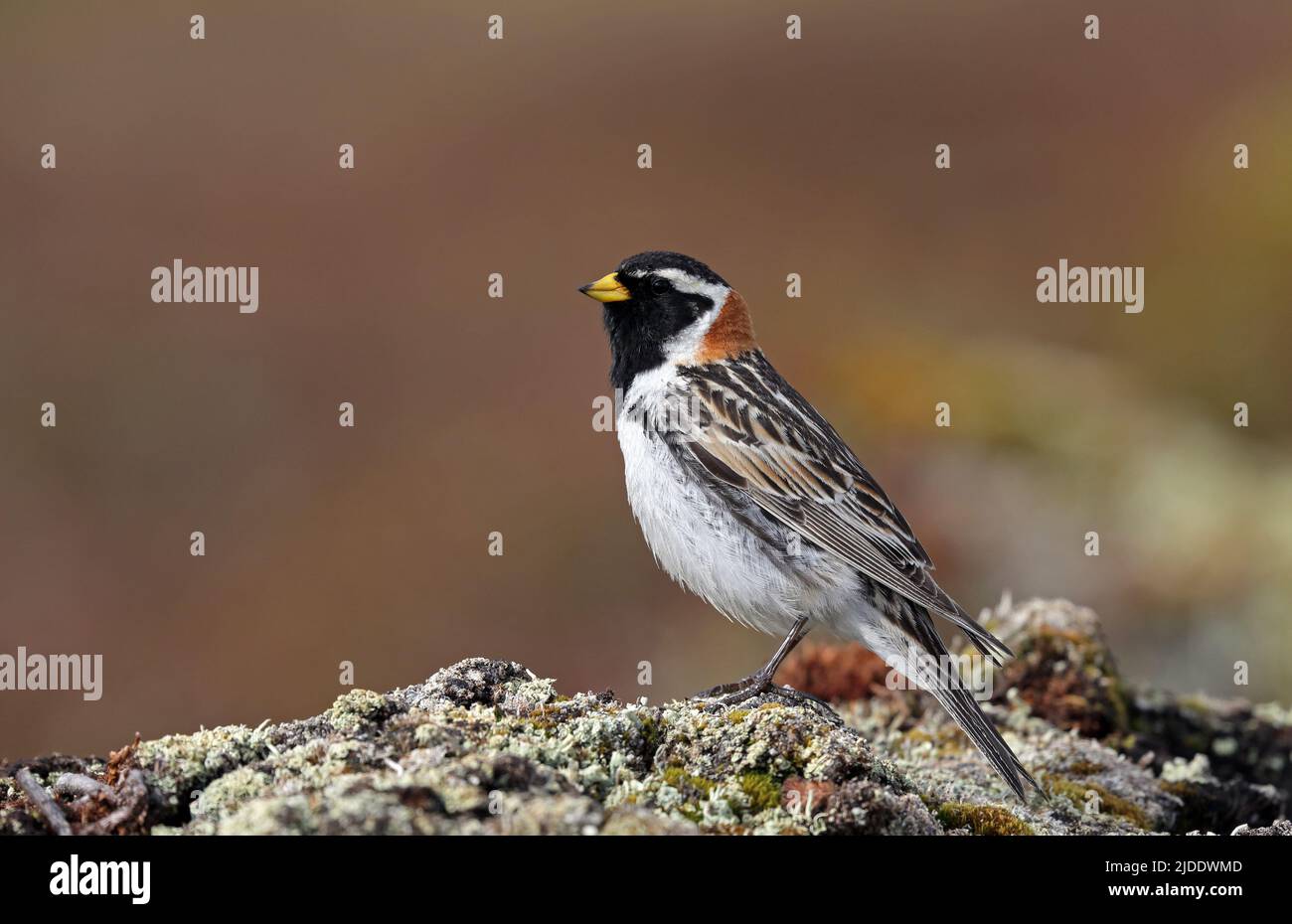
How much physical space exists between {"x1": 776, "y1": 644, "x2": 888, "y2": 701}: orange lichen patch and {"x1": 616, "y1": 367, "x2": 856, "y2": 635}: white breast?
1534 mm

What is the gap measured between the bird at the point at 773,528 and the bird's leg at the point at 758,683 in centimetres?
1

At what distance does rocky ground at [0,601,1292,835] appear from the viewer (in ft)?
14.0

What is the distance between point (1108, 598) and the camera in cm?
1195

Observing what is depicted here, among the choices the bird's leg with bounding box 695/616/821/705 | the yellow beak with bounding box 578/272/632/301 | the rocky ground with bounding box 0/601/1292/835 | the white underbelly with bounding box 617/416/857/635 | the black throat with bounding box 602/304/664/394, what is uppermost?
the yellow beak with bounding box 578/272/632/301

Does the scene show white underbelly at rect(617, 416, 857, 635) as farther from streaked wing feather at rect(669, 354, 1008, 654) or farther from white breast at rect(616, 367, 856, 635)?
streaked wing feather at rect(669, 354, 1008, 654)

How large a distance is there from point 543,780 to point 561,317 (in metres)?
17.8

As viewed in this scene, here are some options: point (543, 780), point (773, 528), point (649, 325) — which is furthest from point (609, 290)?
point (543, 780)

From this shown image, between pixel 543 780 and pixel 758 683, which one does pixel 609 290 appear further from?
pixel 543 780

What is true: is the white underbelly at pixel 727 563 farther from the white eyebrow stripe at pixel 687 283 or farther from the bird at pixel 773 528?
the white eyebrow stripe at pixel 687 283

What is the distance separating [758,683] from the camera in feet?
22.7

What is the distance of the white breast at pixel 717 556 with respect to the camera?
24.2 feet

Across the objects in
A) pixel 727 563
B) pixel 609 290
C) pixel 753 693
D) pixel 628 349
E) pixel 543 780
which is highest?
pixel 609 290

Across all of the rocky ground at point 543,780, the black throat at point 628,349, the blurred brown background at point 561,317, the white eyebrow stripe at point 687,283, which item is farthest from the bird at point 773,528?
the blurred brown background at point 561,317

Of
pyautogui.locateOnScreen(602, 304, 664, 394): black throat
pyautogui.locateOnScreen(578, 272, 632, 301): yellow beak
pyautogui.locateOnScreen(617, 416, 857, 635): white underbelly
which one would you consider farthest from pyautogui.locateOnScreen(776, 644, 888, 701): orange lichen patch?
pyautogui.locateOnScreen(578, 272, 632, 301): yellow beak
